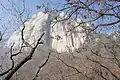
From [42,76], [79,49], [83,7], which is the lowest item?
[42,76]

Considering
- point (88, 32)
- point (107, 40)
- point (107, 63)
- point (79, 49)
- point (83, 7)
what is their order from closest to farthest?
1. point (83, 7)
2. point (88, 32)
3. point (107, 40)
4. point (79, 49)
5. point (107, 63)

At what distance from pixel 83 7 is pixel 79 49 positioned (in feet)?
14.7

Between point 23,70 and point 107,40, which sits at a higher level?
point 107,40

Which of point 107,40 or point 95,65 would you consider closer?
point 107,40

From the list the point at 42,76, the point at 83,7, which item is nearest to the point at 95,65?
the point at 83,7

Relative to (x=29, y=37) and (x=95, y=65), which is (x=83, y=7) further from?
(x=29, y=37)

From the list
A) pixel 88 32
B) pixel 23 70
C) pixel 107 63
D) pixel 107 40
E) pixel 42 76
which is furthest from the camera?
pixel 23 70

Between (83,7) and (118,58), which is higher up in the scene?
(83,7)

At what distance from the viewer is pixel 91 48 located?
11.2 meters

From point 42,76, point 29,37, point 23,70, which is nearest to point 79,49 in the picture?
point 29,37

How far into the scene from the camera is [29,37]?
12797mm

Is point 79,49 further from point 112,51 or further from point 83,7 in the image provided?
point 83,7

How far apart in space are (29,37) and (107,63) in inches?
147

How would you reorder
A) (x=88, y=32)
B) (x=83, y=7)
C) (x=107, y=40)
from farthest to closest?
(x=107, y=40) → (x=88, y=32) → (x=83, y=7)
